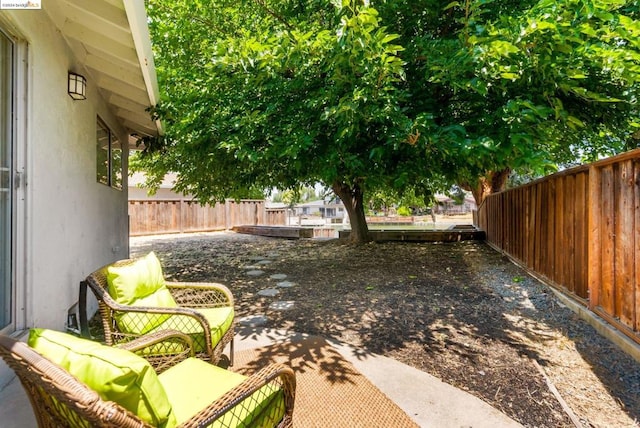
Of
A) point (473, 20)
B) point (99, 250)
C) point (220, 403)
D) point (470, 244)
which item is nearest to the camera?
point (220, 403)

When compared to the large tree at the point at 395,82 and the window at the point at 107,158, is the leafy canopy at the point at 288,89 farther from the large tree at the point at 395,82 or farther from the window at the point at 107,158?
the window at the point at 107,158

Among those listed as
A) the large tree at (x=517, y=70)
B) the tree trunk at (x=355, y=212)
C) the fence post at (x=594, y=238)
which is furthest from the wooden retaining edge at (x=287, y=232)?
the fence post at (x=594, y=238)

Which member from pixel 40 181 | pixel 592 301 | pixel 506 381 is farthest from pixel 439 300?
pixel 40 181

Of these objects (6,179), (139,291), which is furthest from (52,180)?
(139,291)

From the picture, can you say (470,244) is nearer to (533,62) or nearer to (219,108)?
(533,62)

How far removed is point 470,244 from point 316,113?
24.5 ft

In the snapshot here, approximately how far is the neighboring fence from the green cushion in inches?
147

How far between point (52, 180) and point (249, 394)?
2725mm

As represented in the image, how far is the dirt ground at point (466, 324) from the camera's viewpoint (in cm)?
242

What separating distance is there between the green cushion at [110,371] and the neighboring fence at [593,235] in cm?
373

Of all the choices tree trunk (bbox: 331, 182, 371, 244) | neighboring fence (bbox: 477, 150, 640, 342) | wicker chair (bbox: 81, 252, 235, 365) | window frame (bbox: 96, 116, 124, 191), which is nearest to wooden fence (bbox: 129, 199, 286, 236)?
tree trunk (bbox: 331, 182, 371, 244)

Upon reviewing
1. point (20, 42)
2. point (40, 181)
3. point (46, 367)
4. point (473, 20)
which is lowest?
point (46, 367)

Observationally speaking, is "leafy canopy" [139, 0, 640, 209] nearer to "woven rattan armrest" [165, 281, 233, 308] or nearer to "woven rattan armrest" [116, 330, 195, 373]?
"woven rattan armrest" [165, 281, 233, 308]

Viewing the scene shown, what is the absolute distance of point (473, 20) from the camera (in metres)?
3.33
